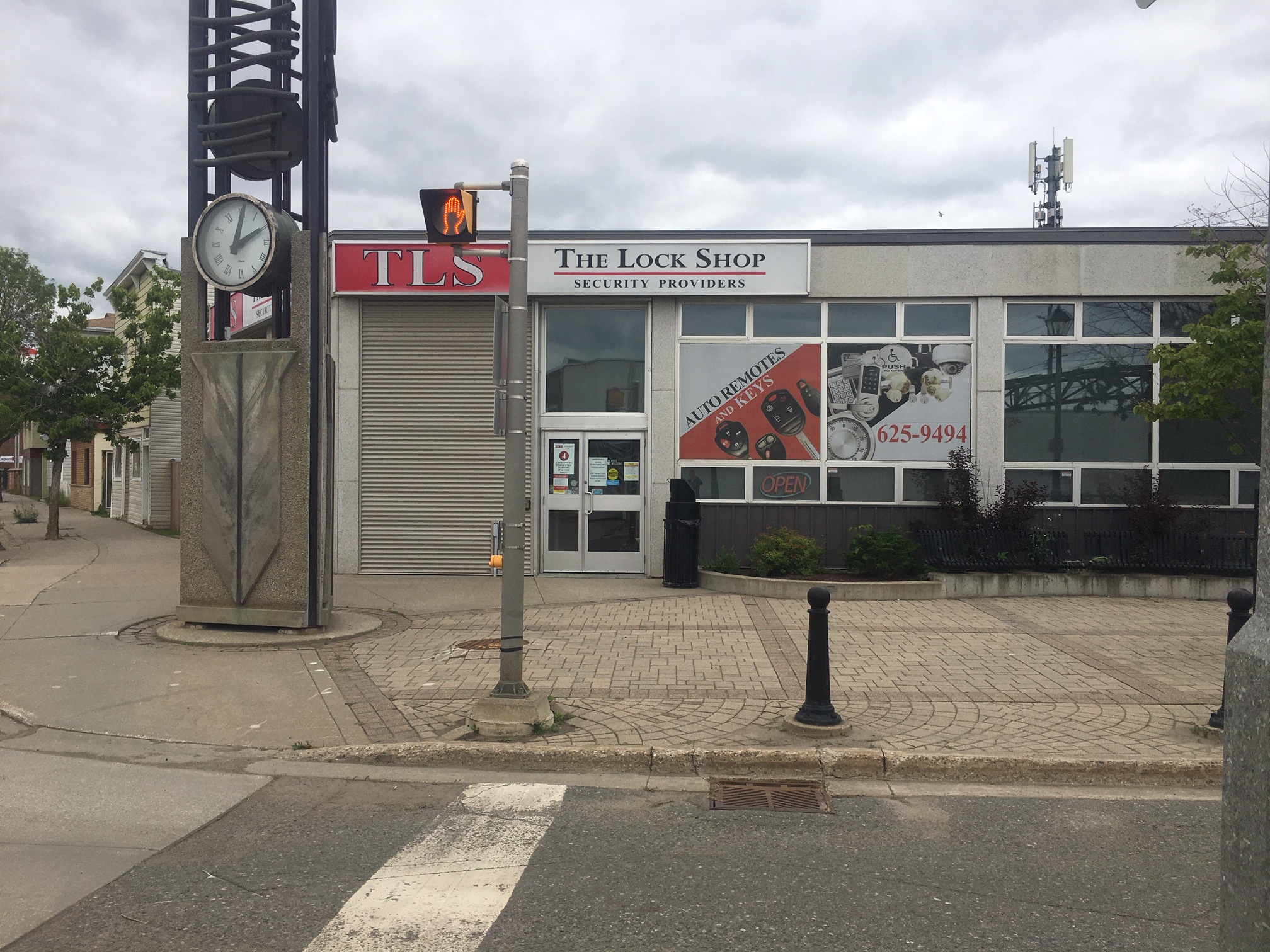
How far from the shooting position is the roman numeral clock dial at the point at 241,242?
9773 mm

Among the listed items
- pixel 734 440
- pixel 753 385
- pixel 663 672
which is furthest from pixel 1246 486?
pixel 663 672

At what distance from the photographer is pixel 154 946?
3.76m

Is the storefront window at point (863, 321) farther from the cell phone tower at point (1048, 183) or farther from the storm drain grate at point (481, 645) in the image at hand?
the cell phone tower at point (1048, 183)

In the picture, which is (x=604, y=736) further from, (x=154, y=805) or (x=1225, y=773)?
(x=1225, y=773)

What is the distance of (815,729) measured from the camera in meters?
6.59

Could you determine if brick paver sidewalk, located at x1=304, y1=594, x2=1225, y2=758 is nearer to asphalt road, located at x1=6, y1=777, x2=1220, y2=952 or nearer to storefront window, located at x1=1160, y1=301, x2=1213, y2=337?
asphalt road, located at x1=6, y1=777, x2=1220, y2=952

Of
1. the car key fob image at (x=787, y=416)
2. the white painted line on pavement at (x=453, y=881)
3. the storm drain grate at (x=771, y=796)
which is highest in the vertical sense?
the car key fob image at (x=787, y=416)

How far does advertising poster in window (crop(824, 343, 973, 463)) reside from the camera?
14891mm

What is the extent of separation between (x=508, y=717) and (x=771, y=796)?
186 centimetres

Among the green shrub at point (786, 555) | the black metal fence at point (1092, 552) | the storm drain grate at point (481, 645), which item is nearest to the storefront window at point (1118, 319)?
the black metal fence at point (1092, 552)

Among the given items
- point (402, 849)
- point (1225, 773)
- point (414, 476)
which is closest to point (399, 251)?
point (414, 476)

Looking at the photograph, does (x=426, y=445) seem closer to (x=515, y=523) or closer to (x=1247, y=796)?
(x=515, y=523)

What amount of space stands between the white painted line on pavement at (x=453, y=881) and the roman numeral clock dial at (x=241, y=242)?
6205 millimetres

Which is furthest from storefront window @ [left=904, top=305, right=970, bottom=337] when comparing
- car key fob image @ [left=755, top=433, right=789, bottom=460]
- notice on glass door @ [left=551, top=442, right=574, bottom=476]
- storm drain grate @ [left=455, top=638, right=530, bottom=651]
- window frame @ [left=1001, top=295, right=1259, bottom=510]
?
storm drain grate @ [left=455, top=638, right=530, bottom=651]
